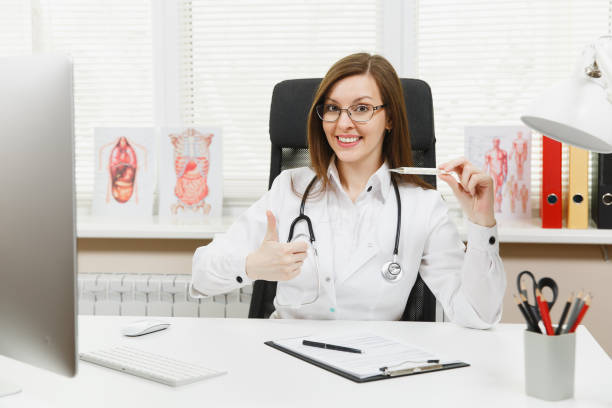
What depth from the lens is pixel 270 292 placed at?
1.74 m

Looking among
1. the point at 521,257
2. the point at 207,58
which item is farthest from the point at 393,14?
the point at 521,257

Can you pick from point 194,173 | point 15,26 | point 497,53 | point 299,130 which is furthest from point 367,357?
point 15,26

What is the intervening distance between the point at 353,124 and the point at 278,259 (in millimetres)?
466

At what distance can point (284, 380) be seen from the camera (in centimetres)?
105

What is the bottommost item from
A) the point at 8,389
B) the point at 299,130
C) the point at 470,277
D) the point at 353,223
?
the point at 8,389

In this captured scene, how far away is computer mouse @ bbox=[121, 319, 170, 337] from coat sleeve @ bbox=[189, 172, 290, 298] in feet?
0.80

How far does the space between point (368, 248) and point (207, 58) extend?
1.17 m

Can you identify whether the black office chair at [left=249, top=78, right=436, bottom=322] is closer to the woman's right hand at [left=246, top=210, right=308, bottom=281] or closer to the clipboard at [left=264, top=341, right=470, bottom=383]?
the woman's right hand at [left=246, top=210, right=308, bottom=281]

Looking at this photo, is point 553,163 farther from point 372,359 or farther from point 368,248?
point 372,359

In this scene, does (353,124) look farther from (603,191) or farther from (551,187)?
(603,191)

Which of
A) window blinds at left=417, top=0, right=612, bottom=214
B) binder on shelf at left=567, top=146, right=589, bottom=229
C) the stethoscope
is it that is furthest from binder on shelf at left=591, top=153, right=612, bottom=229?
the stethoscope

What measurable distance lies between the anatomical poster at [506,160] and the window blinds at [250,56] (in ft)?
1.67

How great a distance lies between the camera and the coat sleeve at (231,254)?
1.58 metres

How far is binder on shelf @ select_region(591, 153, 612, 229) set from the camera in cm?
209
